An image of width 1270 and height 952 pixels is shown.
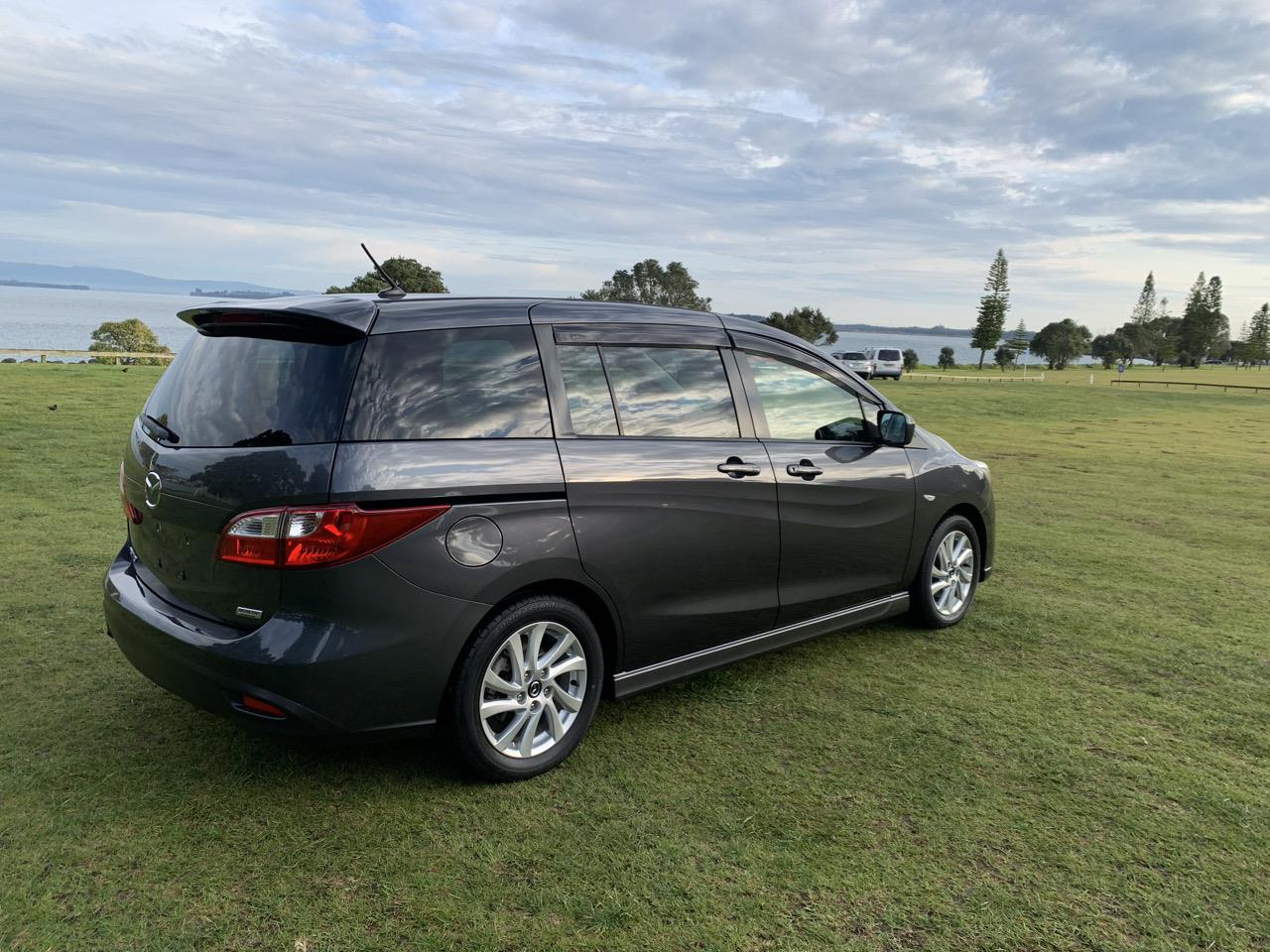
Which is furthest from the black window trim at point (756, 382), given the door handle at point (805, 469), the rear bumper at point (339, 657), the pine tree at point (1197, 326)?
the pine tree at point (1197, 326)

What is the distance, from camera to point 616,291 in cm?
6450

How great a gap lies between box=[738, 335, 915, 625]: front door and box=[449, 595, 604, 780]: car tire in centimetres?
120

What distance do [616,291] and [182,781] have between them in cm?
6279

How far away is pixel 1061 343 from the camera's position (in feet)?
333

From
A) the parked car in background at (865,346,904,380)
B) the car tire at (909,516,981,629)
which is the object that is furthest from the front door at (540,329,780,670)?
the parked car in background at (865,346,904,380)

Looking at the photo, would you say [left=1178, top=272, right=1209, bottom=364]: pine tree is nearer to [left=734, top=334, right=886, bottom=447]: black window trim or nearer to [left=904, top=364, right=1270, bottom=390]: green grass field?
[left=904, top=364, right=1270, bottom=390]: green grass field

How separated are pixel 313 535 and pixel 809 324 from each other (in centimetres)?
8779

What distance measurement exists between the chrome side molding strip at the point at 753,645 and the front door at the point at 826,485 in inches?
2.3

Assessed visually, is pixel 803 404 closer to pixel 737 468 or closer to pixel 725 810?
pixel 737 468

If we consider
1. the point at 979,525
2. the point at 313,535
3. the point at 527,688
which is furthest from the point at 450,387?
the point at 979,525

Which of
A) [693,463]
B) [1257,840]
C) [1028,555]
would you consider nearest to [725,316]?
[693,463]

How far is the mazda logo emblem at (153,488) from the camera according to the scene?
3359 mm

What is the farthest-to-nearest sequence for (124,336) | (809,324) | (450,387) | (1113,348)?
(1113,348) → (809,324) → (124,336) → (450,387)

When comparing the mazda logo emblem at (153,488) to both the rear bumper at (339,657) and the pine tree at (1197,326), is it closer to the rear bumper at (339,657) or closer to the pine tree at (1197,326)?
the rear bumper at (339,657)
